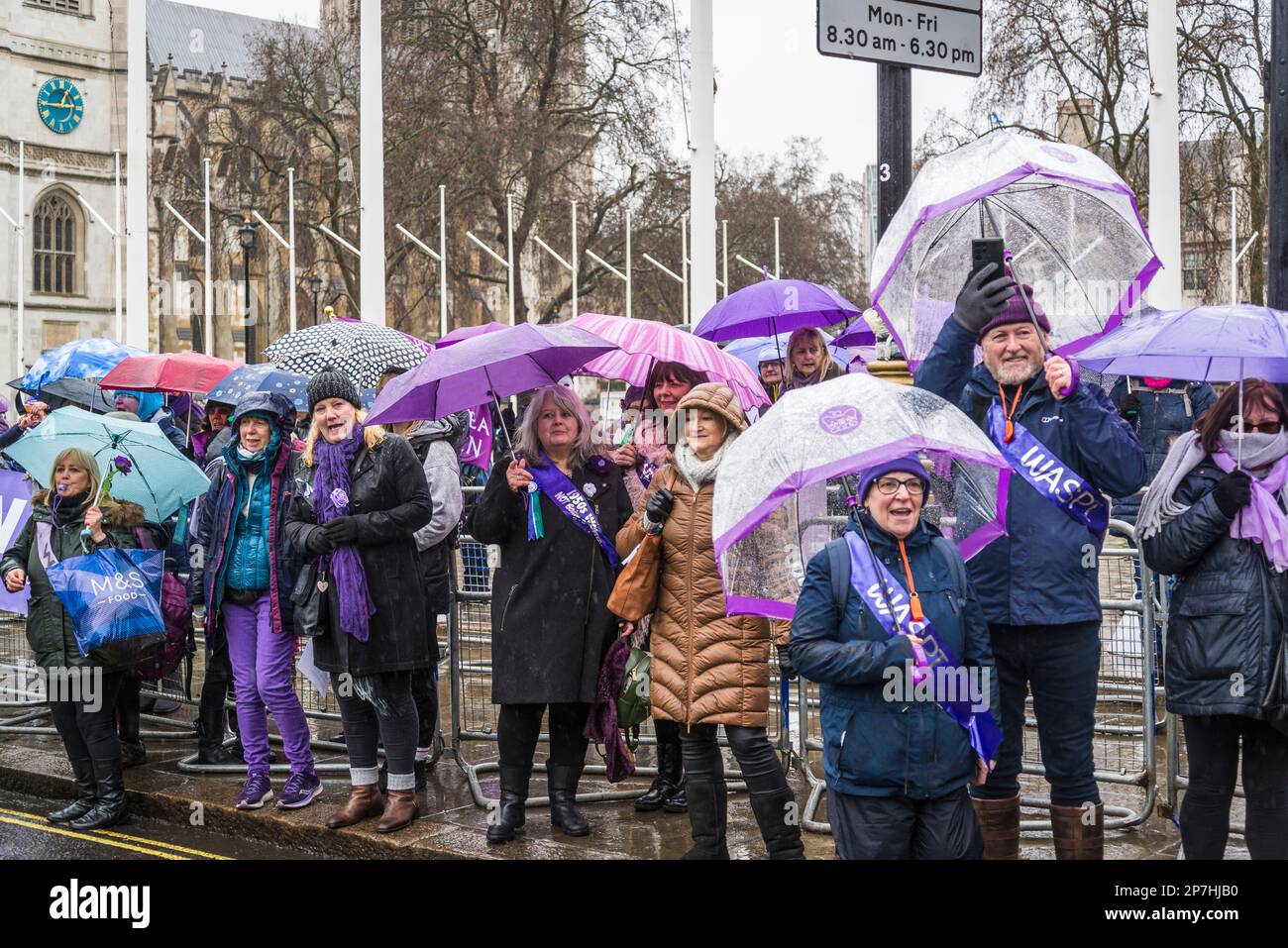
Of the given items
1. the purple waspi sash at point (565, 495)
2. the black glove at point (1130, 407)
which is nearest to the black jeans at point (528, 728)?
the purple waspi sash at point (565, 495)

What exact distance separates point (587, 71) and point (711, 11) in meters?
23.3

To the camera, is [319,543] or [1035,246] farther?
[319,543]

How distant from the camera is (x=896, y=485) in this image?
5078 millimetres

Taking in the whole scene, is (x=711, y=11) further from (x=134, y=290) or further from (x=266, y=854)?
→ (x=266, y=854)

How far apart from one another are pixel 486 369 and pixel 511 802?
1915 millimetres

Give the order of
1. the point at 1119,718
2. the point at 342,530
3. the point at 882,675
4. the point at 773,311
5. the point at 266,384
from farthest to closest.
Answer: the point at 773,311 < the point at 1119,718 < the point at 266,384 < the point at 342,530 < the point at 882,675

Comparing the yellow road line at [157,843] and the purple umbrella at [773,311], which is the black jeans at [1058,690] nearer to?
the yellow road line at [157,843]

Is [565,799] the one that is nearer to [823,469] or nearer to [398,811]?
[398,811]

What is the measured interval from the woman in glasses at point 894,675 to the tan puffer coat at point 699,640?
994mm

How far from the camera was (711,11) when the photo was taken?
50.6 ft

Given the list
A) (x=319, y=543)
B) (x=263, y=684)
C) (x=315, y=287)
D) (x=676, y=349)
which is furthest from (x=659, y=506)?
(x=315, y=287)

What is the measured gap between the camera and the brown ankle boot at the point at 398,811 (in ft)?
23.5

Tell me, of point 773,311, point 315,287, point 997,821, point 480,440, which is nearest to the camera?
point 997,821
